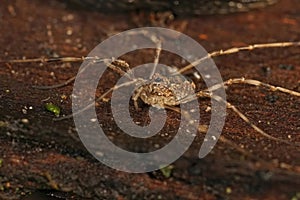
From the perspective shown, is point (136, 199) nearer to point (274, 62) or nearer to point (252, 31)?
point (274, 62)

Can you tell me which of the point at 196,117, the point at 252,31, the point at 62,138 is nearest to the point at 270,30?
the point at 252,31

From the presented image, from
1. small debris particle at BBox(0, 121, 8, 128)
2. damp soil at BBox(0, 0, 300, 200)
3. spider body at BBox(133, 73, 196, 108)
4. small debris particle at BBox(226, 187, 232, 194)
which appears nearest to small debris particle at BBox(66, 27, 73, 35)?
damp soil at BBox(0, 0, 300, 200)

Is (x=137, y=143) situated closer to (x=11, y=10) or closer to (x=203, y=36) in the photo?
(x=203, y=36)

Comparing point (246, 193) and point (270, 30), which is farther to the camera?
point (270, 30)

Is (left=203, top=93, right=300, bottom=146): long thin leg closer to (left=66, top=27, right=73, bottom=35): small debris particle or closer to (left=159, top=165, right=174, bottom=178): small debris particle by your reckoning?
(left=159, top=165, right=174, bottom=178): small debris particle

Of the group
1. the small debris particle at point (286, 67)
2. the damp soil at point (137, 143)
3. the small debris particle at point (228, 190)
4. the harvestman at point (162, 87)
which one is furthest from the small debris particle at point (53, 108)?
the small debris particle at point (286, 67)

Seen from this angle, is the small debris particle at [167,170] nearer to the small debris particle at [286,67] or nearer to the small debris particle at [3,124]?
the small debris particle at [3,124]
